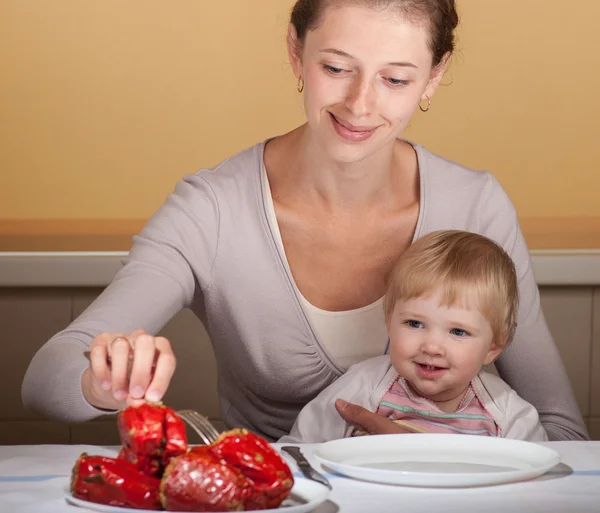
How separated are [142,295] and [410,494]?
73 cm

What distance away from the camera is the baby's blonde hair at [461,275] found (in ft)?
5.63

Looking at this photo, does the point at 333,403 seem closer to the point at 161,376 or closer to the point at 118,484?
the point at 161,376

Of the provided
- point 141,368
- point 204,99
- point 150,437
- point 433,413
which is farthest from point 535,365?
point 204,99

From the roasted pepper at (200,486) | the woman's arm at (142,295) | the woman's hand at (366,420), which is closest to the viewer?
the roasted pepper at (200,486)

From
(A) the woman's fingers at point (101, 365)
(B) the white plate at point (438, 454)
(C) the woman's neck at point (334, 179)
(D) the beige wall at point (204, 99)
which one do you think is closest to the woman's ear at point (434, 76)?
(C) the woman's neck at point (334, 179)

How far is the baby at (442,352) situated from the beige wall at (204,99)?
1378mm

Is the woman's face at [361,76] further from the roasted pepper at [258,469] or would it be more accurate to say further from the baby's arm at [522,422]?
the roasted pepper at [258,469]

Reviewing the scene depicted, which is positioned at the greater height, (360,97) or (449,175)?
(360,97)

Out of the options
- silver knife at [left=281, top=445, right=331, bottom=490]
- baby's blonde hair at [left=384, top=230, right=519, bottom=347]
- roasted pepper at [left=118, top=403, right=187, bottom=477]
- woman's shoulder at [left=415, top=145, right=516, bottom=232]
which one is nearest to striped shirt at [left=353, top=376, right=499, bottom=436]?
baby's blonde hair at [left=384, top=230, right=519, bottom=347]

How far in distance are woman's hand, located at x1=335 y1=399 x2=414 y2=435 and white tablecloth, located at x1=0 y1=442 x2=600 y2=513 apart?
1.22 feet

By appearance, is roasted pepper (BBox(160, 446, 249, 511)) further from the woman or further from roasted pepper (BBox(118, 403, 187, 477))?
the woman

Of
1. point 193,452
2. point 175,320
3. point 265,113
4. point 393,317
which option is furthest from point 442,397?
point 265,113

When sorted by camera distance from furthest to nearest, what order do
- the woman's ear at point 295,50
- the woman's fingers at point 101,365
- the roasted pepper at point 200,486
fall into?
the woman's ear at point 295,50, the woman's fingers at point 101,365, the roasted pepper at point 200,486

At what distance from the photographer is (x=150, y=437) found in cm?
97
